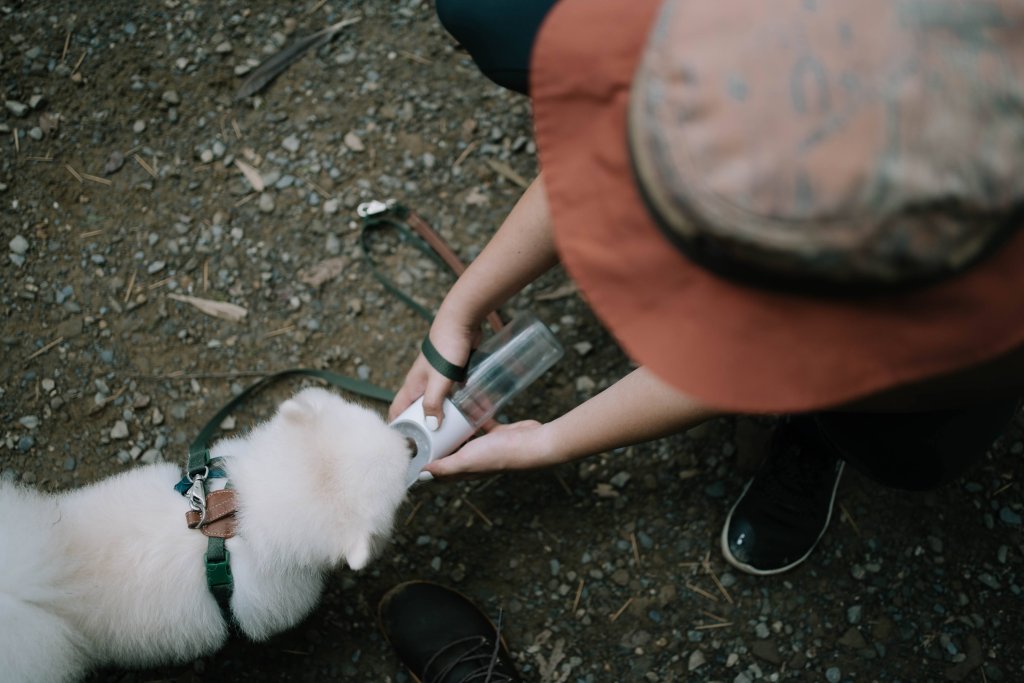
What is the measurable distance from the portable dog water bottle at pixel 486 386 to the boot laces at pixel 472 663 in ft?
1.89

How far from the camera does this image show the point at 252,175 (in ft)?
6.83

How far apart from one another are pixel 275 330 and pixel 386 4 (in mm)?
1140

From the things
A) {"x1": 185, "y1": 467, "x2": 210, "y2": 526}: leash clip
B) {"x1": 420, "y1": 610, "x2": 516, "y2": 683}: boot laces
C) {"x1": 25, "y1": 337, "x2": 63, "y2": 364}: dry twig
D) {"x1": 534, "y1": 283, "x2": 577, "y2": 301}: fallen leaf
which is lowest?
{"x1": 420, "y1": 610, "x2": 516, "y2": 683}: boot laces

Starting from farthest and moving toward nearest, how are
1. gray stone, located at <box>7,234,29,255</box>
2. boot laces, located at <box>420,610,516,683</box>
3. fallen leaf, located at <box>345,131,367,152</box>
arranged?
fallen leaf, located at <box>345,131,367,152</box>, gray stone, located at <box>7,234,29,255</box>, boot laces, located at <box>420,610,516,683</box>

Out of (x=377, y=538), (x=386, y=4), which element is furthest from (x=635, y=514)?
(x=386, y=4)

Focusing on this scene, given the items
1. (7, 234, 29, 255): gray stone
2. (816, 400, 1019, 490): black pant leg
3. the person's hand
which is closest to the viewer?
(816, 400, 1019, 490): black pant leg

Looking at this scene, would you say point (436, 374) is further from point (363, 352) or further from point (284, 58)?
point (284, 58)

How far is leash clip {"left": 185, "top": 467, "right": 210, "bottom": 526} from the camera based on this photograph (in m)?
1.40

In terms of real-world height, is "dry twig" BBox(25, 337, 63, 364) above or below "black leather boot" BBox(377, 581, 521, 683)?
above

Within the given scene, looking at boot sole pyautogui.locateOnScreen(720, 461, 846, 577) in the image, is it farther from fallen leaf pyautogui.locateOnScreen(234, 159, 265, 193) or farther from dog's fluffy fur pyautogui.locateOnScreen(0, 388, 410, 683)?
fallen leaf pyautogui.locateOnScreen(234, 159, 265, 193)

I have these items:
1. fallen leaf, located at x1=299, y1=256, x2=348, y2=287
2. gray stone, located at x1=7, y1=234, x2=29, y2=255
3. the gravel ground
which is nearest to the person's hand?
the gravel ground

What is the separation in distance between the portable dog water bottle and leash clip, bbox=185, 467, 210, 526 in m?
0.42

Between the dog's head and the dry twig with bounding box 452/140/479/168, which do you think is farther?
the dry twig with bounding box 452/140/479/168

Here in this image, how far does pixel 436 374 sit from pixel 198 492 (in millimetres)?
570
